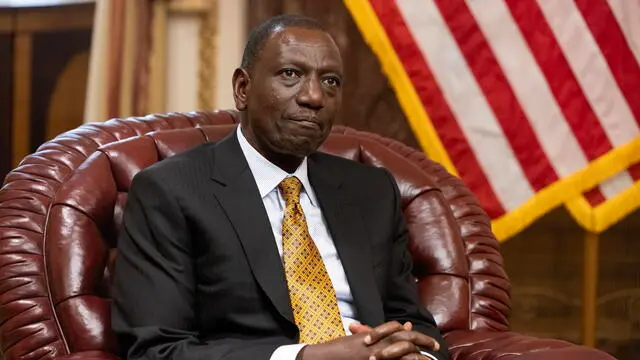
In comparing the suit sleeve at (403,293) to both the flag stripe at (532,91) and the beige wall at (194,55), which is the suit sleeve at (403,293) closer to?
the flag stripe at (532,91)

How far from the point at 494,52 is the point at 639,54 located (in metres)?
0.52

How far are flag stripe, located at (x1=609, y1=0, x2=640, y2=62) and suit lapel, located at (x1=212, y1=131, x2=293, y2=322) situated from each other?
1.77 meters

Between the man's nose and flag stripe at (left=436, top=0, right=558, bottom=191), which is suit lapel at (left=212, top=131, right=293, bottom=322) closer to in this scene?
the man's nose

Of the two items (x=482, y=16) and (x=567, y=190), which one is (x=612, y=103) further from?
(x=482, y=16)

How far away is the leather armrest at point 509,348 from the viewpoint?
1.85m

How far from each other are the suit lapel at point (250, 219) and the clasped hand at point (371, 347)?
16 centimetres

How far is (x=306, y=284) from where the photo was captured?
6.58ft

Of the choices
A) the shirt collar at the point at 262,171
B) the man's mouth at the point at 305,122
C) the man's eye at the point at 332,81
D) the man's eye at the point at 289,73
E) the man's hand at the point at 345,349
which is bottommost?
the man's hand at the point at 345,349

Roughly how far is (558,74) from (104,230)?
5.85ft

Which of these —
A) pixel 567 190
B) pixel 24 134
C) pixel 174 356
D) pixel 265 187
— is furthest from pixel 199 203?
pixel 24 134

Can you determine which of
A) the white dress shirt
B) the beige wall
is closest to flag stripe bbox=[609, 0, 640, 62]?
the beige wall

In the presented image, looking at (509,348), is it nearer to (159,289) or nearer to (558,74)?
(159,289)

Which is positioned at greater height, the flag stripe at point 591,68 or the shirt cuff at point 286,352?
the flag stripe at point 591,68

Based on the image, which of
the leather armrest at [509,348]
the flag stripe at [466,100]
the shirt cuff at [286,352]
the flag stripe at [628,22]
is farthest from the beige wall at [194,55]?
the shirt cuff at [286,352]
